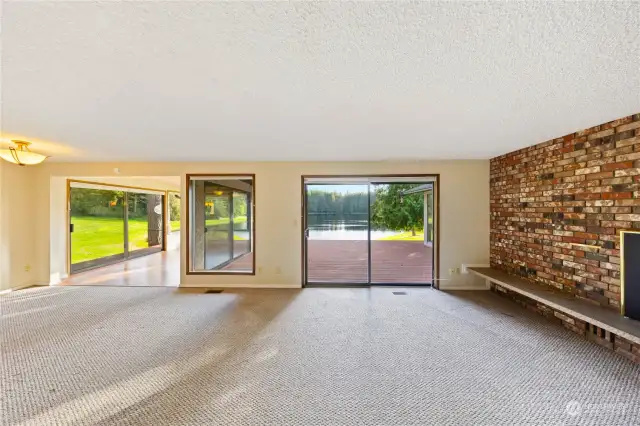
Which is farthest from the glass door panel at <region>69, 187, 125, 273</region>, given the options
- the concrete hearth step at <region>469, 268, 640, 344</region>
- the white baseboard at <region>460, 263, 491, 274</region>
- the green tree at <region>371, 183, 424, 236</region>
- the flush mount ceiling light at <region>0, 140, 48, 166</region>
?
the concrete hearth step at <region>469, 268, 640, 344</region>

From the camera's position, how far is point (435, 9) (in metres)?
1.20

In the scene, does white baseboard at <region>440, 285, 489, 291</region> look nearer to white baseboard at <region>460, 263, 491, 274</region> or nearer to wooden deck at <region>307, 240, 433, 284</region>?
white baseboard at <region>460, 263, 491, 274</region>

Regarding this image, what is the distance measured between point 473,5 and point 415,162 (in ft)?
12.9

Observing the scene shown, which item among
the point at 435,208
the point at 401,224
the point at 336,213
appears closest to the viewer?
the point at 435,208

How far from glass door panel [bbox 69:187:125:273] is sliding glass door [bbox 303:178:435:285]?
529 centimetres

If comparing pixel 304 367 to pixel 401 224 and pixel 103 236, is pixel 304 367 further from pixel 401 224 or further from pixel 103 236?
pixel 401 224

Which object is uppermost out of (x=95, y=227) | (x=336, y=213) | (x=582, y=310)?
(x=336, y=213)

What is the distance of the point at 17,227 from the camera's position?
4.93m

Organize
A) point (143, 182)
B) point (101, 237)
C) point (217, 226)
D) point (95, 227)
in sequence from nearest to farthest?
point (217, 226)
point (95, 227)
point (101, 237)
point (143, 182)

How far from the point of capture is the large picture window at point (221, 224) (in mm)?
5199

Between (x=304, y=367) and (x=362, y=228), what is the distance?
10.5 ft

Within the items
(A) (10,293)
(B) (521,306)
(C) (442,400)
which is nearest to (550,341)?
(B) (521,306)

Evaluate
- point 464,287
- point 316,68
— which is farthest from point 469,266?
point 316,68

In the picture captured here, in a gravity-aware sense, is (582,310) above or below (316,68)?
below
